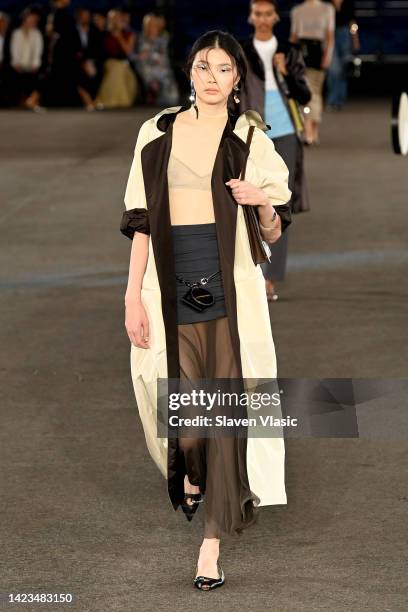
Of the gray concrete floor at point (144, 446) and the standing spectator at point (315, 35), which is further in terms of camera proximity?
the standing spectator at point (315, 35)

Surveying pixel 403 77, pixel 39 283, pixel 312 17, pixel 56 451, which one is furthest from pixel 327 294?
pixel 403 77

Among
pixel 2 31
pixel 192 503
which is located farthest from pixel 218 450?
pixel 2 31

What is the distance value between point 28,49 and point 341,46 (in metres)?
6.03

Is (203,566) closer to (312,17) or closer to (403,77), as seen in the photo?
(312,17)

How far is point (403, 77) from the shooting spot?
3450 centimetres

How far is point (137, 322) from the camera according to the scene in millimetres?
5246

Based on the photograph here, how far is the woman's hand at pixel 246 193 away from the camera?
504cm

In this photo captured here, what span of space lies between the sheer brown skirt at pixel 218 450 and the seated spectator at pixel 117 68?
23.5 meters

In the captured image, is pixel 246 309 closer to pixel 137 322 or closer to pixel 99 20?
pixel 137 322

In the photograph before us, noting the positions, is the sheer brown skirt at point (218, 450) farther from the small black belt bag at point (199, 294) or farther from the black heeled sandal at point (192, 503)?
the black heeled sandal at point (192, 503)

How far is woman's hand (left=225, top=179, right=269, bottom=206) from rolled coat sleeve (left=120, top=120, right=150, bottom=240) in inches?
11.7

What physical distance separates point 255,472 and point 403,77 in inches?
1179

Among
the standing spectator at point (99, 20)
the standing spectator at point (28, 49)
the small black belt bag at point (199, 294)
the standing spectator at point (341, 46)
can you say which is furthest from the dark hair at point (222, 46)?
the standing spectator at point (99, 20)

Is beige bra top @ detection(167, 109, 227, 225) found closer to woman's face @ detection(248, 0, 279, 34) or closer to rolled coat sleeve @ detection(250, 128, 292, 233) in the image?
rolled coat sleeve @ detection(250, 128, 292, 233)
